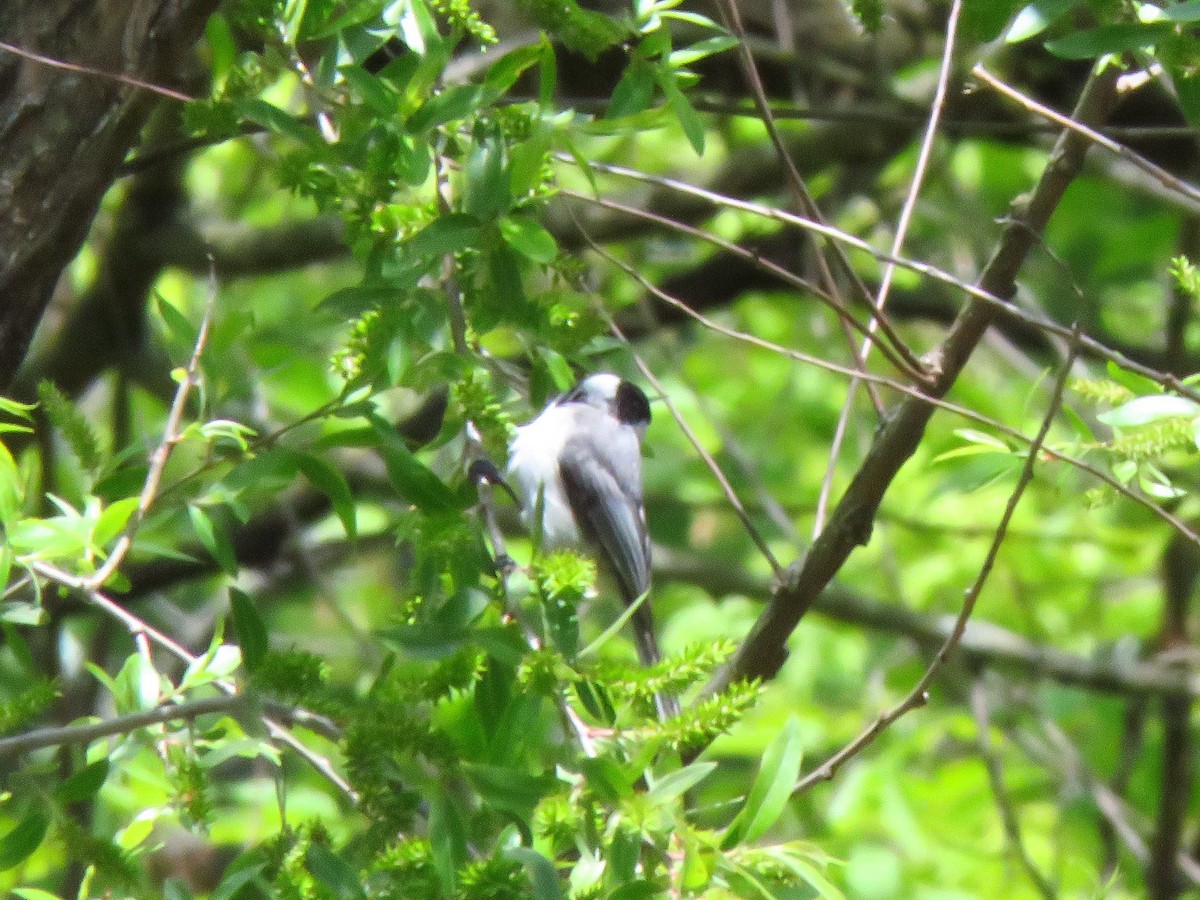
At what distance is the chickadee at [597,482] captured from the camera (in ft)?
11.1

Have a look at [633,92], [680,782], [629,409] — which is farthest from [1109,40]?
[629,409]

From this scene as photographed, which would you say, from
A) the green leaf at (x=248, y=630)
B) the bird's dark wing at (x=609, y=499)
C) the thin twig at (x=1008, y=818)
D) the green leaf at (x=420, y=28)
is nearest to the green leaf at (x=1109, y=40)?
the green leaf at (x=420, y=28)

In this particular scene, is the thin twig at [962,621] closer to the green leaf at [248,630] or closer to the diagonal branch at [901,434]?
the diagonal branch at [901,434]

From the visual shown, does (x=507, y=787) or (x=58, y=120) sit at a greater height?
(x=58, y=120)

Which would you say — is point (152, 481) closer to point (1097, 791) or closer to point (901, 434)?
point (901, 434)

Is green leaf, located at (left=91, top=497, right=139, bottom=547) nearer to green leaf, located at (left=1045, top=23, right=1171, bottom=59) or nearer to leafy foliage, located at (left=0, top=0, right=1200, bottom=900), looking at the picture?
leafy foliage, located at (left=0, top=0, right=1200, bottom=900)

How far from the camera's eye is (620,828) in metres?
1.39

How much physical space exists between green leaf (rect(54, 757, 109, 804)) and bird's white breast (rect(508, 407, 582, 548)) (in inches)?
Answer: 58.9

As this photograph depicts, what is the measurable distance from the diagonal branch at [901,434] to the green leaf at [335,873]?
0.77 m

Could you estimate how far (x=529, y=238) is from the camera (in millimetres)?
1758

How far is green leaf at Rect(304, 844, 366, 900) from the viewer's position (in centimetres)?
144

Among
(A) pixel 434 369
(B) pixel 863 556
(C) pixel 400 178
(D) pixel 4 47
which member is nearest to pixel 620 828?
(A) pixel 434 369

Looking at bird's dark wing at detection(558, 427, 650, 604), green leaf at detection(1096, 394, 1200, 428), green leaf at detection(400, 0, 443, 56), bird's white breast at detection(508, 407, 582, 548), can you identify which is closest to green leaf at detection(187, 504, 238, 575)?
green leaf at detection(400, 0, 443, 56)

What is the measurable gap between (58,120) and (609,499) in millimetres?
1765
